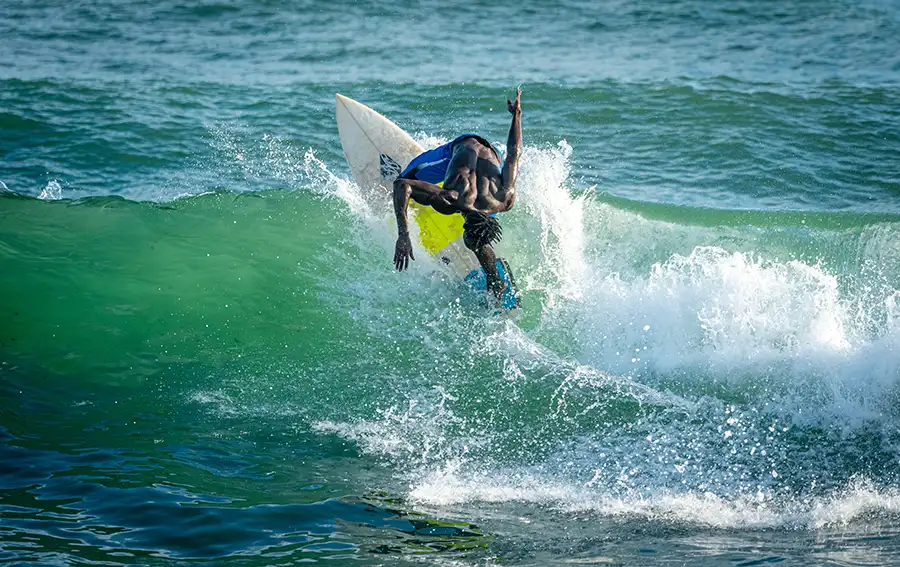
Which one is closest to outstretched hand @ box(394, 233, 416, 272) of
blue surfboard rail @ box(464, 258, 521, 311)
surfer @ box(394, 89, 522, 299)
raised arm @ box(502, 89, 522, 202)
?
surfer @ box(394, 89, 522, 299)

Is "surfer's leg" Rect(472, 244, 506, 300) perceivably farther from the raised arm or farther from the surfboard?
the raised arm

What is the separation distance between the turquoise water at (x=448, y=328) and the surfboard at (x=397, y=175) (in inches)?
7.8

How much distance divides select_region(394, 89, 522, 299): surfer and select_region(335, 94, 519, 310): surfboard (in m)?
0.52

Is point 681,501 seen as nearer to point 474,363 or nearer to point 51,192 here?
point 474,363

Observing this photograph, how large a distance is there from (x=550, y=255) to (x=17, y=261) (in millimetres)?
5140

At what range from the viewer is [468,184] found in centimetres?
714

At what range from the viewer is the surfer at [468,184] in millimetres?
6910

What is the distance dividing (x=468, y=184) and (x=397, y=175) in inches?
68.6

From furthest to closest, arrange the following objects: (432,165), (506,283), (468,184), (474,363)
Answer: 1. (506,283)
2. (432,165)
3. (474,363)
4. (468,184)

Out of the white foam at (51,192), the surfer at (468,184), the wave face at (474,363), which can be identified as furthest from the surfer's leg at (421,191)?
the white foam at (51,192)

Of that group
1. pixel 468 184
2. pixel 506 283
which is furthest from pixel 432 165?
pixel 506 283

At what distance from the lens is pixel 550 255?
29.0 feet

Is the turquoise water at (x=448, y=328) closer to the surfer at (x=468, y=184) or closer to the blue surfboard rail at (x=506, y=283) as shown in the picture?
the blue surfboard rail at (x=506, y=283)

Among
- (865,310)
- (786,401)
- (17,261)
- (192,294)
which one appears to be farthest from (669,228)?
(17,261)
